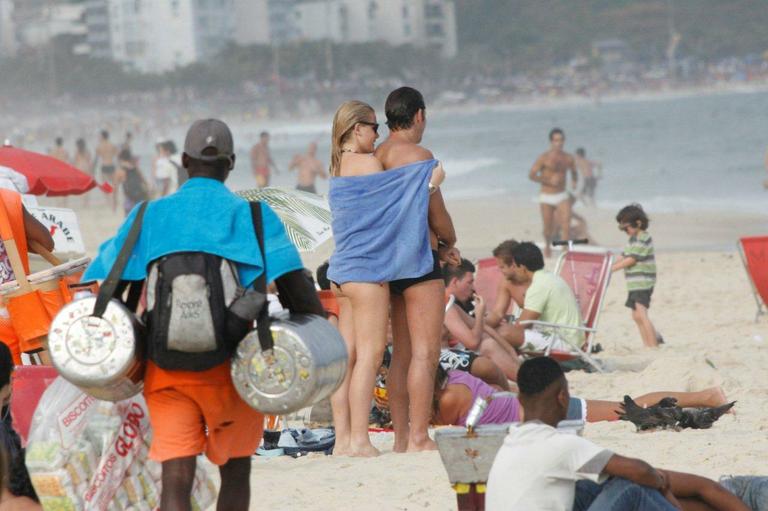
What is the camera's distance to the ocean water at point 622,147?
3097 cm

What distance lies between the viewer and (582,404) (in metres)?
5.44

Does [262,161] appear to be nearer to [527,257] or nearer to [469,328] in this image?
[527,257]

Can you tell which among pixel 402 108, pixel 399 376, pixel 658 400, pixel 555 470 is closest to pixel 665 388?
pixel 658 400

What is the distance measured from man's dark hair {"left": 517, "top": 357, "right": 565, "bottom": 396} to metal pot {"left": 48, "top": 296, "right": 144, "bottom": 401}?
89cm

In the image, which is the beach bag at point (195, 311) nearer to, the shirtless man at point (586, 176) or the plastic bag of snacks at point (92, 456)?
the plastic bag of snacks at point (92, 456)

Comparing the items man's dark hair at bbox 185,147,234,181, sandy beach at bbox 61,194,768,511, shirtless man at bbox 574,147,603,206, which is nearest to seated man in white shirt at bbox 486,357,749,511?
man's dark hair at bbox 185,147,234,181

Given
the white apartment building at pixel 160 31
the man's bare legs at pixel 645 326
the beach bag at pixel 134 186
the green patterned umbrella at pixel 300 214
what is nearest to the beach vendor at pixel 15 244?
the green patterned umbrella at pixel 300 214

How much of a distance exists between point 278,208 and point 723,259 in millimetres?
9157

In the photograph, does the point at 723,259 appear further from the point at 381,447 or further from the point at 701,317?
the point at 381,447

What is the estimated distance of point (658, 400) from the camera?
17.9 ft

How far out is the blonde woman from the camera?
15.9 feet

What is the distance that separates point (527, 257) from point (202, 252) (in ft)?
14.5

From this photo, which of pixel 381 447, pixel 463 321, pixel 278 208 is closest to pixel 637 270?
pixel 463 321

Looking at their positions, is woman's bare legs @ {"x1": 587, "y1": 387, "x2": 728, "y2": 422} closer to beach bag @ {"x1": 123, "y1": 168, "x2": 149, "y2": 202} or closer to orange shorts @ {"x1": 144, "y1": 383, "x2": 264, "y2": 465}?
orange shorts @ {"x1": 144, "y1": 383, "x2": 264, "y2": 465}
